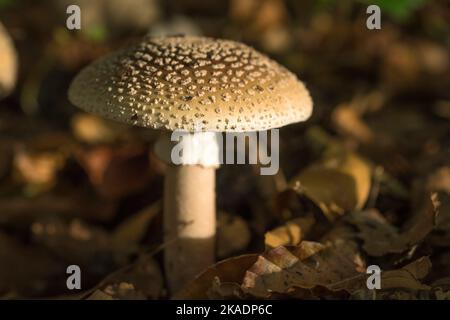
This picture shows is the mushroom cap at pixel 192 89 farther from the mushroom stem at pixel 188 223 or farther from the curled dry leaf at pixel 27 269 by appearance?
the curled dry leaf at pixel 27 269

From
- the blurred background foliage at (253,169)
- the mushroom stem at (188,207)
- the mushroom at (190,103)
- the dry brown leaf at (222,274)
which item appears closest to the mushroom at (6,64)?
the blurred background foliage at (253,169)

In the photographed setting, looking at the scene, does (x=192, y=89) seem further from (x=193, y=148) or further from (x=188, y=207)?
(x=188, y=207)

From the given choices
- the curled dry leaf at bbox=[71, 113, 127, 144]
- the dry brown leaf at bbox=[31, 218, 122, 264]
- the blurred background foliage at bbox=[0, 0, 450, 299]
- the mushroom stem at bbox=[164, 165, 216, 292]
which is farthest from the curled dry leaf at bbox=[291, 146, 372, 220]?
the curled dry leaf at bbox=[71, 113, 127, 144]

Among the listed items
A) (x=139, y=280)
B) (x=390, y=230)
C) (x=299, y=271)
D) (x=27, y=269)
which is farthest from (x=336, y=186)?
(x=27, y=269)

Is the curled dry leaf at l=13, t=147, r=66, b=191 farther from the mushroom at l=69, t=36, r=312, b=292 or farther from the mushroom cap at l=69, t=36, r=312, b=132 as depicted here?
the mushroom cap at l=69, t=36, r=312, b=132

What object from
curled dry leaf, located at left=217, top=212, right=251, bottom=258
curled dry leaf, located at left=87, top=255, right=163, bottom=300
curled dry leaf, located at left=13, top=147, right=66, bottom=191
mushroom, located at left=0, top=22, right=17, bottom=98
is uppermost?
mushroom, located at left=0, top=22, right=17, bottom=98
